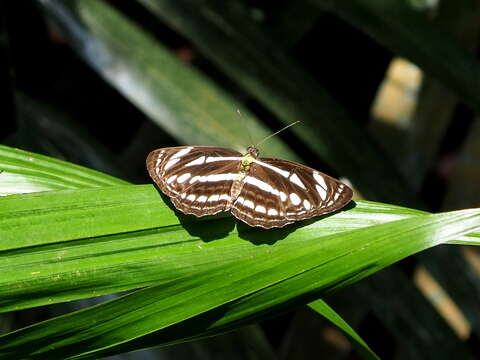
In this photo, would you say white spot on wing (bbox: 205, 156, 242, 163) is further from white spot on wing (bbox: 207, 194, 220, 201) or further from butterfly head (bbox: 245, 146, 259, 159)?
white spot on wing (bbox: 207, 194, 220, 201)

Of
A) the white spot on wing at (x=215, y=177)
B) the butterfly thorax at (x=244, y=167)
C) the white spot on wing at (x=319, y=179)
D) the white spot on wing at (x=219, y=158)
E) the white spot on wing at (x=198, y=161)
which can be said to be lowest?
the white spot on wing at (x=198, y=161)

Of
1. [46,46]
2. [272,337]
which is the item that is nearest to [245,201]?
[46,46]

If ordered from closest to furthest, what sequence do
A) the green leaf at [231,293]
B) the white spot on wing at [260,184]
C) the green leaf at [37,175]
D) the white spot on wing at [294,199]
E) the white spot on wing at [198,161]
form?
1. the green leaf at [231,293]
2. the green leaf at [37,175]
3. the white spot on wing at [294,199]
4. the white spot on wing at [260,184]
5. the white spot on wing at [198,161]

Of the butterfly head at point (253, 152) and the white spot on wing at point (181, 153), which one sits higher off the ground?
the butterfly head at point (253, 152)

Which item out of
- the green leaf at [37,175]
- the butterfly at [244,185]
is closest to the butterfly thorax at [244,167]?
the butterfly at [244,185]

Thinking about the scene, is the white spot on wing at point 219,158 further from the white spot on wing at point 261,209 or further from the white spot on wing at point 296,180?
the white spot on wing at point 261,209

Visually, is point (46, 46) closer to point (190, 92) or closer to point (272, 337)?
point (190, 92)
